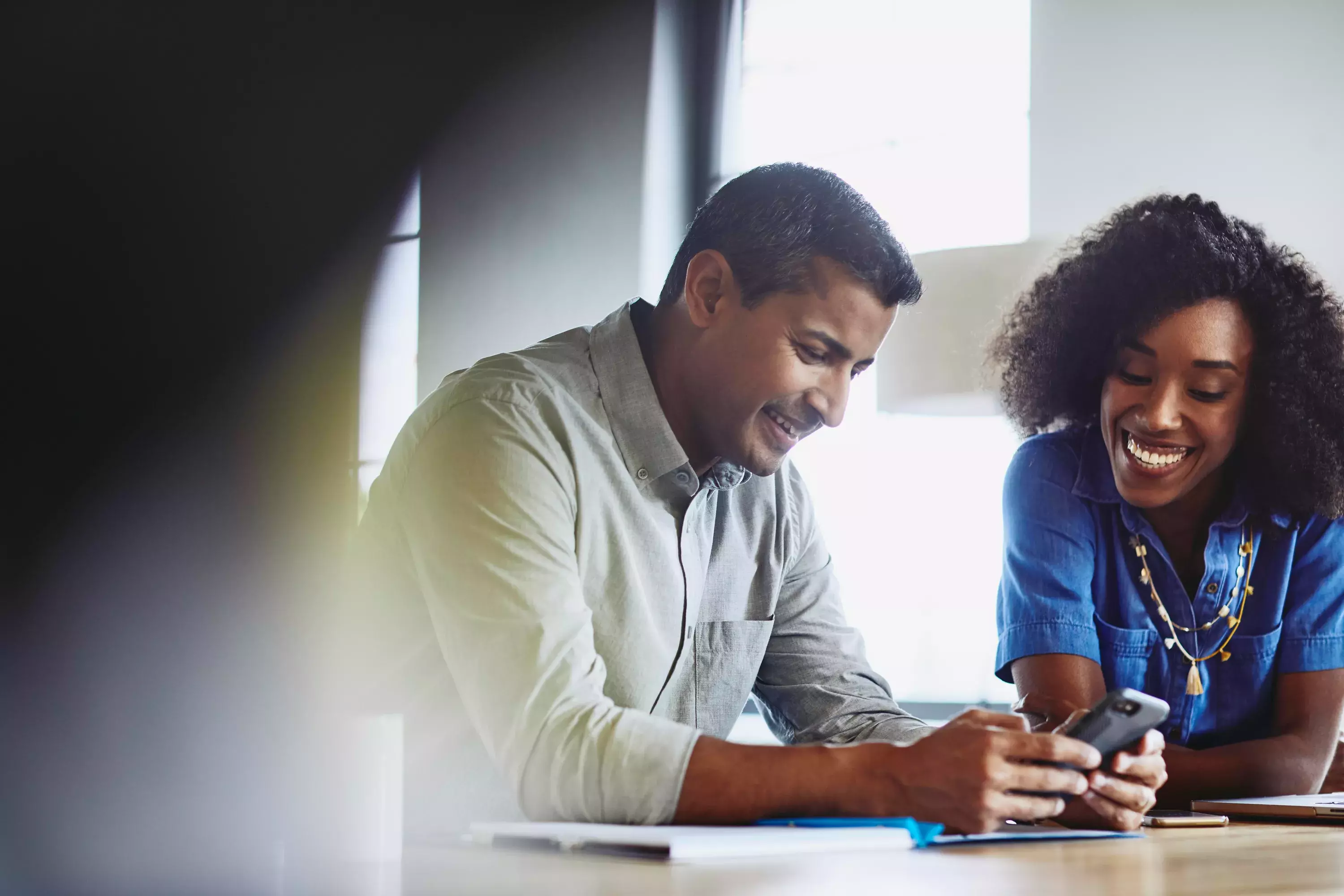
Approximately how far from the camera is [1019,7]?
2.90 m

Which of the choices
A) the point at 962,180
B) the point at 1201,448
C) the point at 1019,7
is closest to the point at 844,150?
the point at 962,180

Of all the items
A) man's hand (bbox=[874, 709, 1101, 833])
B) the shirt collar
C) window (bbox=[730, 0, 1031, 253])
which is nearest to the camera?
man's hand (bbox=[874, 709, 1101, 833])

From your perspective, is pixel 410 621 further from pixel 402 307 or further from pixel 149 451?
pixel 402 307

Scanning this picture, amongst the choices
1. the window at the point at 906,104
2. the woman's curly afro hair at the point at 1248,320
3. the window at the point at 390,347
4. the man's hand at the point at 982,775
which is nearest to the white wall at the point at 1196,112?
the window at the point at 906,104

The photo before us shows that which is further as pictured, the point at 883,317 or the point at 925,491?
the point at 925,491

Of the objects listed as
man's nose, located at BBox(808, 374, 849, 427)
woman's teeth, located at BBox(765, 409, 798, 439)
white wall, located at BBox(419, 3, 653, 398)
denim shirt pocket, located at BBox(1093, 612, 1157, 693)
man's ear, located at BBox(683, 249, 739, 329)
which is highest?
white wall, located at BBox(419, 3, 653, 398)

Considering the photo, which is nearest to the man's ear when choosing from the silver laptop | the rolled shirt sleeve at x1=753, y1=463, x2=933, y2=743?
the rolled shirt sleeve at x1=753, y1=463, x2=933, y2=743

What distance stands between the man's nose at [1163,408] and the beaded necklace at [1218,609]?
0.52 ft

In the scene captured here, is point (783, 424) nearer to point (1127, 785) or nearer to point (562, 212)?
point (1127, 785)

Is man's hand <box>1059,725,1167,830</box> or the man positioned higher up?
the man

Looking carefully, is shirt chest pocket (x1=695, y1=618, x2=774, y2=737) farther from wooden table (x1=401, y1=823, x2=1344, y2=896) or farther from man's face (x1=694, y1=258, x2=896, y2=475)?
wooden table (x1=401, y1=823, x2=1344, y2=896)

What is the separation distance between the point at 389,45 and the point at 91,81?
193mm

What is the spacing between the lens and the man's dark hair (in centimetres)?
133

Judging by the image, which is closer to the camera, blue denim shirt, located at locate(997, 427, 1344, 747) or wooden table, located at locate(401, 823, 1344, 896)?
wooden table, located at locate(401, 823, 1344, 896)
